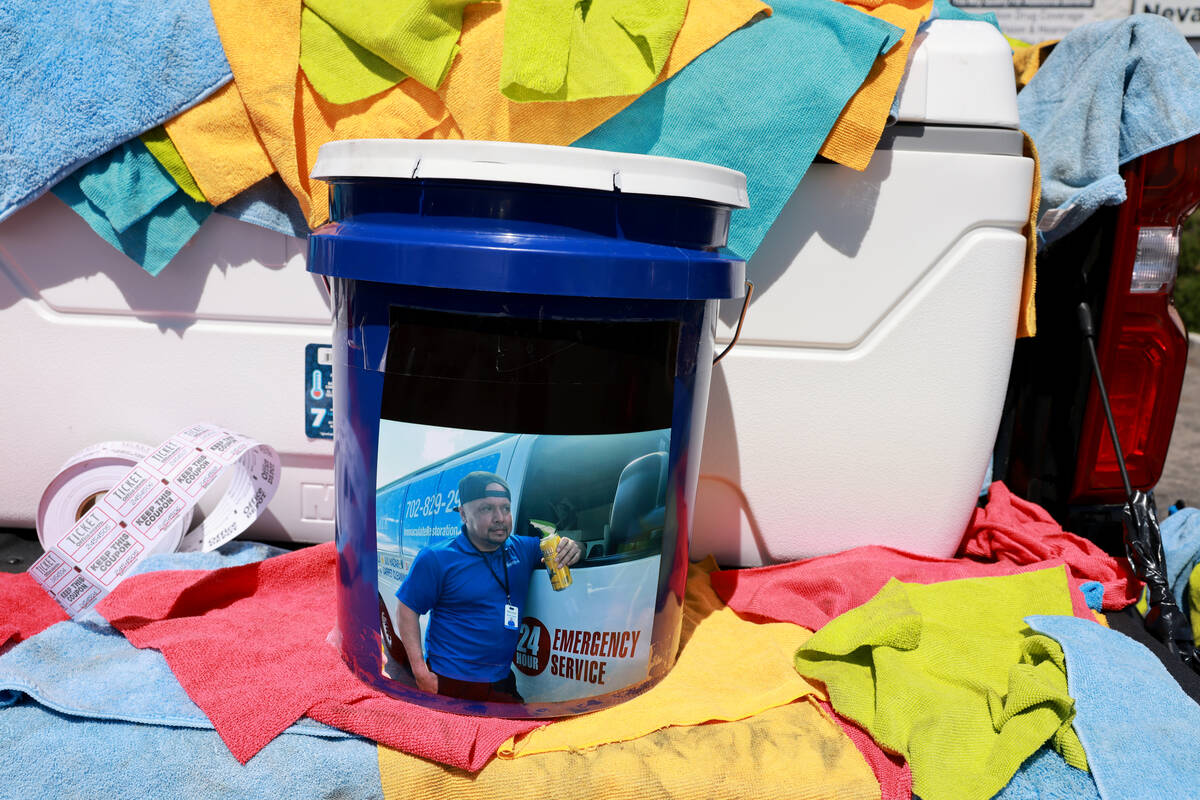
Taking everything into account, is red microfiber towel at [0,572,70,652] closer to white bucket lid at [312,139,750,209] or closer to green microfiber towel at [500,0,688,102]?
white bucket lid at [312,139,750,209]

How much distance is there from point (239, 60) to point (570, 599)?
3.22ft

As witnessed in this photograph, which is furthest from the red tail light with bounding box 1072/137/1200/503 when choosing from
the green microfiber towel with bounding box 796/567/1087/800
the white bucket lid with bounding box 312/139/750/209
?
the white bucket lid with bounding box 312/139/750/209

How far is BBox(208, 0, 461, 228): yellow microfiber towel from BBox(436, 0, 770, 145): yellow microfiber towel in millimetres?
47

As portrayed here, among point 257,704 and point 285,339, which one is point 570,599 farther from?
point 285,339

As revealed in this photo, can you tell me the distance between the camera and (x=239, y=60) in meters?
1.42

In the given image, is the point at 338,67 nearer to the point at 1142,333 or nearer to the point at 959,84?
the point at 959,84

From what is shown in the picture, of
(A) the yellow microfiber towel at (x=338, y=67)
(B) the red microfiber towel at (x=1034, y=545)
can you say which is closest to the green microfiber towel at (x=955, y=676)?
(B) the red microfiber towel at (x=1034, y=545)

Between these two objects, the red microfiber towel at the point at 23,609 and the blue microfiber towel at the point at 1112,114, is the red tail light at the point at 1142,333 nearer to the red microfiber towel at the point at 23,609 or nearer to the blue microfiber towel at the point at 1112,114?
the blue microfiber towel at the point at 1112,114

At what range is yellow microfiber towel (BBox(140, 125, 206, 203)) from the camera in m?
1.45

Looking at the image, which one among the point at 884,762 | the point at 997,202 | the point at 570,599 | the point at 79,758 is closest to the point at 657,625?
the point at 570,599

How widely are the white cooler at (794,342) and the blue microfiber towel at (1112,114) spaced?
22cm

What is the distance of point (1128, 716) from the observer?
1122mm

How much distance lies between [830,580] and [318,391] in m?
0.92

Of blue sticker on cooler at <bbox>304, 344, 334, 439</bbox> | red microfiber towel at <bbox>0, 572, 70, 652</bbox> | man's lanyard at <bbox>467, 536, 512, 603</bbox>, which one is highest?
blue sticker on cooler at <bbox>304, 344, 334, 439</bbox>
